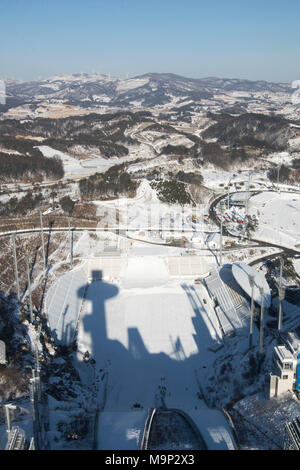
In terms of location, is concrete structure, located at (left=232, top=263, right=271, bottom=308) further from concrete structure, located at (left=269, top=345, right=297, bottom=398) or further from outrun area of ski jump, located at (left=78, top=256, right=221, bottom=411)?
concrete structure, located at (left=269, top=345, right=297, bottom=398)

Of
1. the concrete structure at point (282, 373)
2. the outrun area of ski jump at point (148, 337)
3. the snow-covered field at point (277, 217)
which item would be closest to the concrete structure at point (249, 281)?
the outrun area of ski jump at point (148, 337)

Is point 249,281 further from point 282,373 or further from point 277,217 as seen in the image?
Answer: point 277,217

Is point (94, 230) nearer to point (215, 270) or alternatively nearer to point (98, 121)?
point (215, 270)

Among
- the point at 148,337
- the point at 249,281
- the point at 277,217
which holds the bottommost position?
the point at 148,337

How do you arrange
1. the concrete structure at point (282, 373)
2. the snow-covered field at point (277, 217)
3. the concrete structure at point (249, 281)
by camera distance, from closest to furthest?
the concrete structure at point (282, 373) → the concrete structure at point (249, 281) → the snow-covered field at point (277, 217)

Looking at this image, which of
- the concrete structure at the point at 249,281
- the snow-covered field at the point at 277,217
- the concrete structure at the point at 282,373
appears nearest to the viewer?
the concrete structure at the point at 282,373

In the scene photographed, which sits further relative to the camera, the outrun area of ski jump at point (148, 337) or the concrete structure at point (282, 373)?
the outrun area of ski jump at point (148, 337)

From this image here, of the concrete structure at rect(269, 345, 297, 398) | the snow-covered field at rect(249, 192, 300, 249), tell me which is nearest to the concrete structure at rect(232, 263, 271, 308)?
the concrete structure at rect(269, 345, 297, 398)

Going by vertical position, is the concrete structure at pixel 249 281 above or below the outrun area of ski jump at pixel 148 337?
above

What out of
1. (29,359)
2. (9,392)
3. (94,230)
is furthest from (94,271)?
(9,392)

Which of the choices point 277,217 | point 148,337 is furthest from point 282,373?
point 277,217

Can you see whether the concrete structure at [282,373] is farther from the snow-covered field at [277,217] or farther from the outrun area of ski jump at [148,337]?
the snow-covered field at [277,217]
